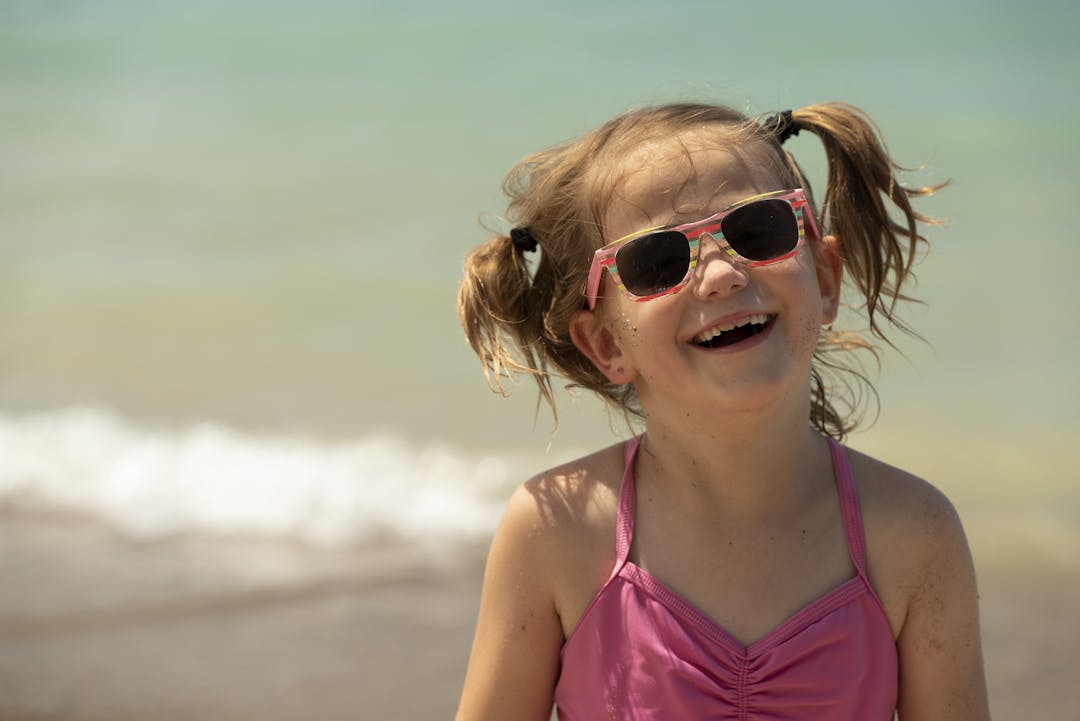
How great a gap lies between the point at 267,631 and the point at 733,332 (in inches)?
81.7

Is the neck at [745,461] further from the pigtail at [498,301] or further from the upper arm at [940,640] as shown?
the pigtail at [498,301]

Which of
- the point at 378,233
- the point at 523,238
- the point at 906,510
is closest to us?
the point at 906,510

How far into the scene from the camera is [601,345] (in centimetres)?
255

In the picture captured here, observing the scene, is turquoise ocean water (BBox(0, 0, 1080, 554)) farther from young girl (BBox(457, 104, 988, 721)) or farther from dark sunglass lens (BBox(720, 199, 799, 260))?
dark sunglass lens (BBox(720, 199, 799, 260))

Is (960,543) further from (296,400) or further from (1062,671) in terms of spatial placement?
(296,400)

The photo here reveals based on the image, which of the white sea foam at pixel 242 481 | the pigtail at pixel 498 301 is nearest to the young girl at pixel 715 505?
the pigtail at pixel 498 301

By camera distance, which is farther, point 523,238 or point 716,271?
point 523,238

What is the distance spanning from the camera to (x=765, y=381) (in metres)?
2.22

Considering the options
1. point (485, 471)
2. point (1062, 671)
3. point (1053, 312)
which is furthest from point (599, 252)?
point (1053, 312)

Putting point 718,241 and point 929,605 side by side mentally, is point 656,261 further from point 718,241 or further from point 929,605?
point 929,605

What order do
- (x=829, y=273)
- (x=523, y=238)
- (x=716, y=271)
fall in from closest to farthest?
(x=716, y=271)
(x=829, y=273)
(x=523, y=238)

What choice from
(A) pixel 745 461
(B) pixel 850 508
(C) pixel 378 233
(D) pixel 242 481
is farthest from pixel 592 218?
(C) pixel 378 233

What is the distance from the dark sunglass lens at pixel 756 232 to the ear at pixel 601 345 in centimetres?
33

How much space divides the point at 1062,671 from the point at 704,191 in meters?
1.98
